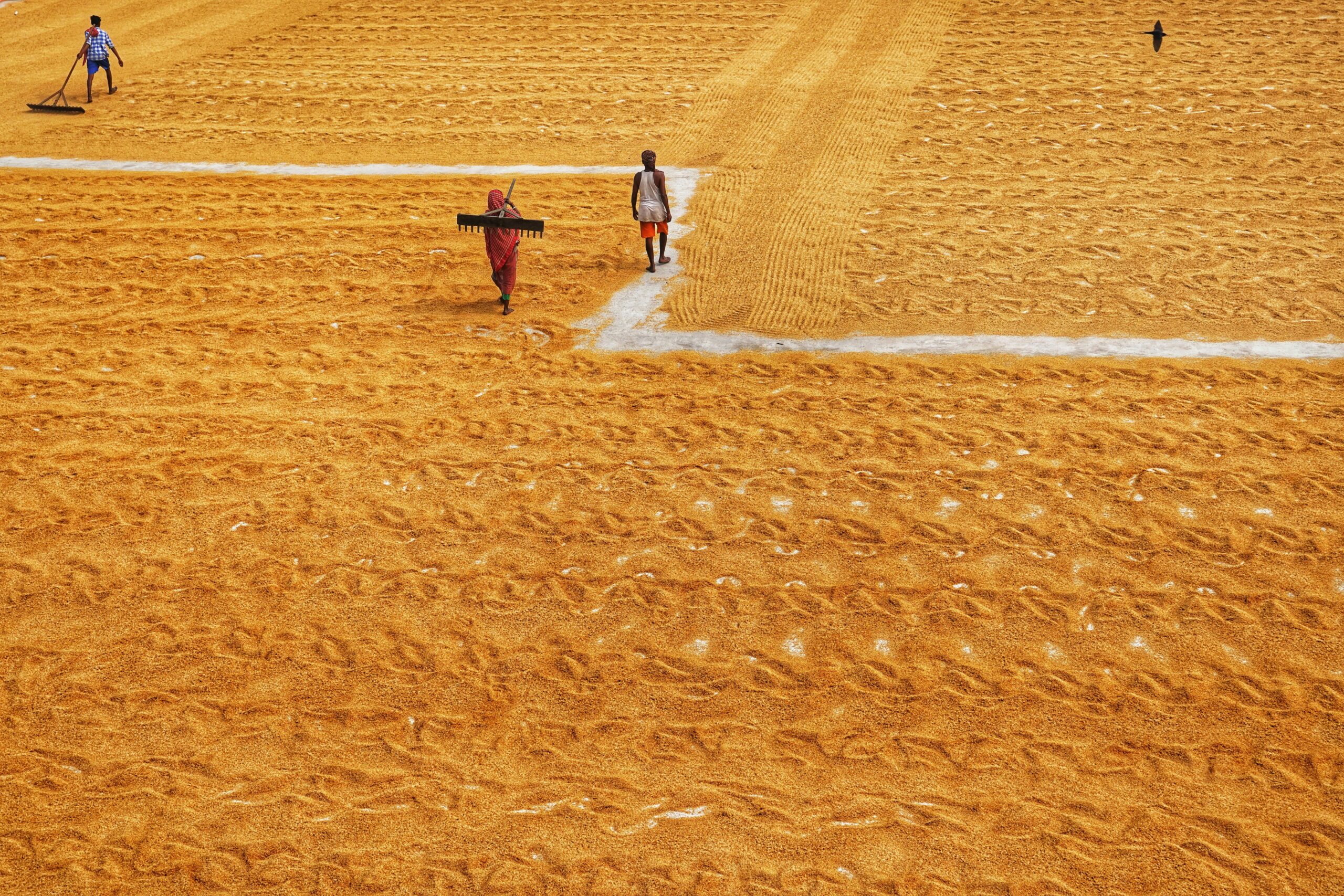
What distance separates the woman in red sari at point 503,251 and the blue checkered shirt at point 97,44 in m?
9.95

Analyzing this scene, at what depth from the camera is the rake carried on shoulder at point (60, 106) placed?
57.9ft

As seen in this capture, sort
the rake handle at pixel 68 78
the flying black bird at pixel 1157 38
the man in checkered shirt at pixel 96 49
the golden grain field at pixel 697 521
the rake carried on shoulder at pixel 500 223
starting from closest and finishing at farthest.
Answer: the golden grain field at pixel 697 521, the rake carried on shoulder at pixel 500 223, the flying black bird at pixel 1157 38, the rake handle at pixel 68 78, the man in checkered shirt at pixel 96 49

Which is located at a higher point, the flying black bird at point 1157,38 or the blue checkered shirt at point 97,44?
the blue checkered shirt at point 97,44

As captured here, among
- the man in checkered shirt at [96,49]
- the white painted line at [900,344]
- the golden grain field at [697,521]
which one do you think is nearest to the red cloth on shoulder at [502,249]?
the golden grain field at [697,521]

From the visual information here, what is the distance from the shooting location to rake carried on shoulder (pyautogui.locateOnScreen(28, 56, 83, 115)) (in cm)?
1764

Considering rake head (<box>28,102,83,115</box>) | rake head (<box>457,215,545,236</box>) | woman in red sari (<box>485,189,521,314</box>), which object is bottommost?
woman in red sari (<box>485,189,521,314</box>)

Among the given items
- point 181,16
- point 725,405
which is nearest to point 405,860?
point 725,405

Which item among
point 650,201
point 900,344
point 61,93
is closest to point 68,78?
point 61,93

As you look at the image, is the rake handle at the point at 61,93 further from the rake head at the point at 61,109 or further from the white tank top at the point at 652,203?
the white tank top at the point at 652,203

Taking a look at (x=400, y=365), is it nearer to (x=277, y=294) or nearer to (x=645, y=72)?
(x=277, y=294)

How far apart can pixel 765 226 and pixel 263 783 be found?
860 centimetres

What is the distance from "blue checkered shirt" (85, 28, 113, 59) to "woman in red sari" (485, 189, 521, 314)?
9.95 metres

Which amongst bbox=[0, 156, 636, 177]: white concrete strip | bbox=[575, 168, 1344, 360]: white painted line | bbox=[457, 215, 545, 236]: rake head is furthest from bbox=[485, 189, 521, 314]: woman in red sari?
bbox=[0, 156, 636, 177]: white concrete strip

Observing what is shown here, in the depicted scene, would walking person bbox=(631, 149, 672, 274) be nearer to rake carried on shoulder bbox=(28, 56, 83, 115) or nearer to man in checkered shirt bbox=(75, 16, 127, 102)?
man in checkered shirt bbox=(75, 16, 127, 102)
